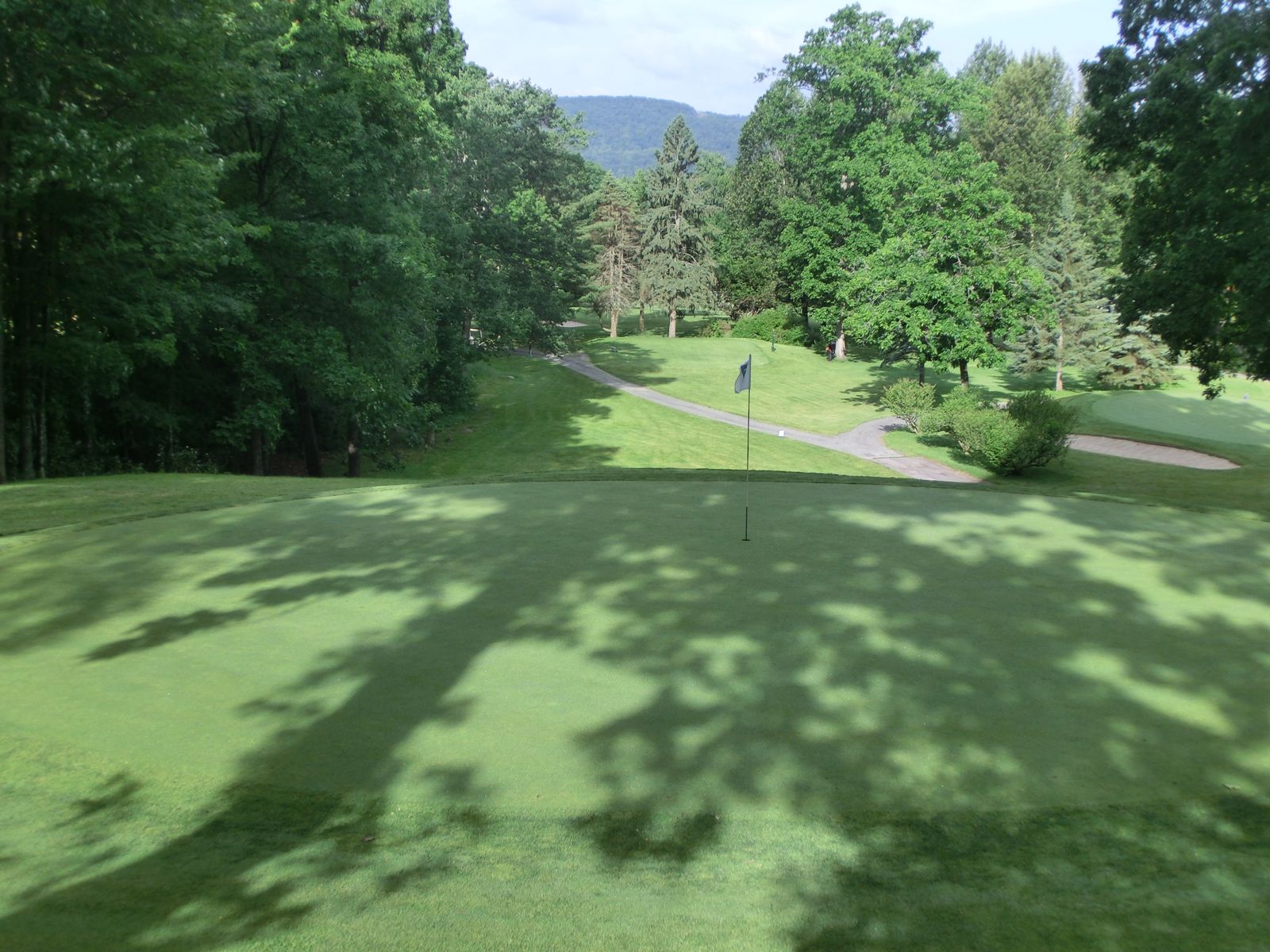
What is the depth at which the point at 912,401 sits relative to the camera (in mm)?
40469

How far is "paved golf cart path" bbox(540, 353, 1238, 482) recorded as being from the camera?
33.0 m

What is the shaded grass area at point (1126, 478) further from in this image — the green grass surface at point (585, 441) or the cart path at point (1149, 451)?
the green grass surface at point (585, 441)

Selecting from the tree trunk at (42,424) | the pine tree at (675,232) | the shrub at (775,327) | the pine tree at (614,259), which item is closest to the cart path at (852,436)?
the pine tree at (675,232)

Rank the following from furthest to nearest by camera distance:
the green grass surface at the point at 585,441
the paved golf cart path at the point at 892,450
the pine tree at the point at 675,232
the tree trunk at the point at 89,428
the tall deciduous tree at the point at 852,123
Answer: the pine tree at the point at 675,232
the tall deciduous tree at the point at 852,123
the green grass surface at the point at 585,441
the paved golf cart path at the point at 892,450
the tree trunk at the point at 89,428

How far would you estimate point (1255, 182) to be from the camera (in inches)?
694

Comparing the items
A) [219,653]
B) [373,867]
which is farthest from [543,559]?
[373,867]

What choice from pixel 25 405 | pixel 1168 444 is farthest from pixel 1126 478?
pixel 25 405

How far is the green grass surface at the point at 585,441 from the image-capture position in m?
34.6

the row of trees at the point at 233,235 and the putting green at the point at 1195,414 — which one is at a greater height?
the row of trees at the point at 233,235

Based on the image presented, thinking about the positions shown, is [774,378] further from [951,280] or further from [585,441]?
[585,441]

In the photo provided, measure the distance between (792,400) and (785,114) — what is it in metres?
20.8

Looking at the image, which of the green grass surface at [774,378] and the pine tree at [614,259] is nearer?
the green grass surface at [774,378]

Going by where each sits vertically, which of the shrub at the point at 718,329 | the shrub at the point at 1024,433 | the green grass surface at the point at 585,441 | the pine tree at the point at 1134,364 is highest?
the shrub at the point at 718,329

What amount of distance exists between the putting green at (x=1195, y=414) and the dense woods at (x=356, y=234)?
606 cm
